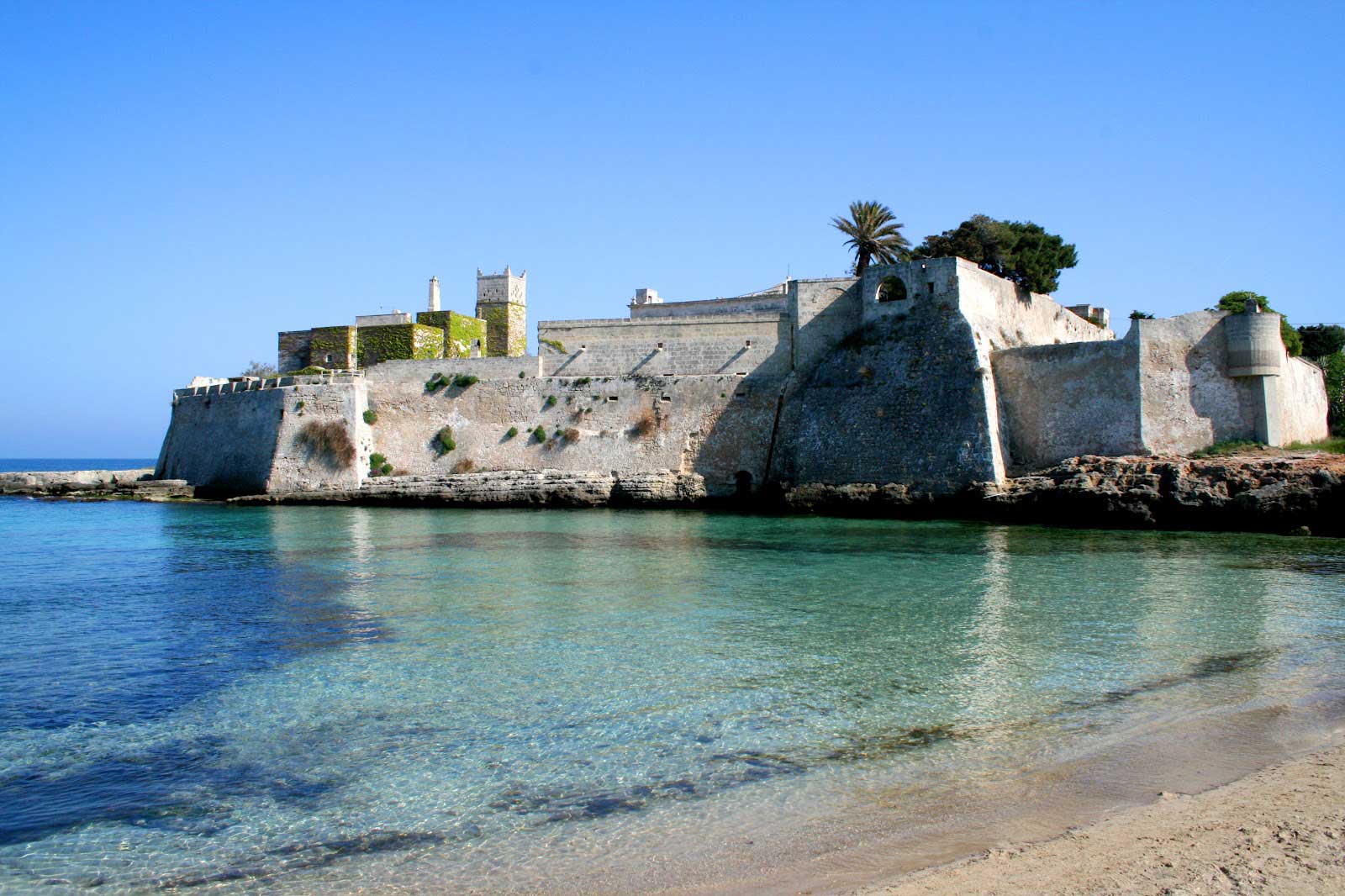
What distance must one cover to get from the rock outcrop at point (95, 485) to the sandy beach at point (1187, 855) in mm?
31226

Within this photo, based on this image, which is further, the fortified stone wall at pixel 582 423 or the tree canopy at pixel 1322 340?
the tree canopy at pixel 1322 340

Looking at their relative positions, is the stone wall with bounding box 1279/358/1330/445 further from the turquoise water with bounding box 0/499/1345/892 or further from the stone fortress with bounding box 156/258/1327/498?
the turquoise water with bounding box 0/499/1345/892

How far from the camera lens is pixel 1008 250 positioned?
29078 mm

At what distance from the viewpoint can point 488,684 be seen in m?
8.08

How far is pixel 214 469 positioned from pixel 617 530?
1694 cm

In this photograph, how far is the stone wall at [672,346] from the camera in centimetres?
2741

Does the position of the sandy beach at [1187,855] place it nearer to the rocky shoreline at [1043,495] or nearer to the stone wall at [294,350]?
the rocky shoreline at [1043,495]

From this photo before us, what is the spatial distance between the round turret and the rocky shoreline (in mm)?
1892

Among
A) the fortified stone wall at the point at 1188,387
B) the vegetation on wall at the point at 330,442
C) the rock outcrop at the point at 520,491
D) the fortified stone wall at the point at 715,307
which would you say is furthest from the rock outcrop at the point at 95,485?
the fortified stone wall at the point at 1188,387

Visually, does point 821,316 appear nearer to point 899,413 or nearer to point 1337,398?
point 899,413

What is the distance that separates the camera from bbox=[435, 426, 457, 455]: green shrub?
29.3 m

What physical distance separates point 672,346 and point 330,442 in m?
10.6

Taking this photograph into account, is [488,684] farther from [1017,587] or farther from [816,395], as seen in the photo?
[816,395]

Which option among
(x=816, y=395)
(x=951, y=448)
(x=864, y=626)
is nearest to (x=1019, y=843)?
(x=864, y=626)
